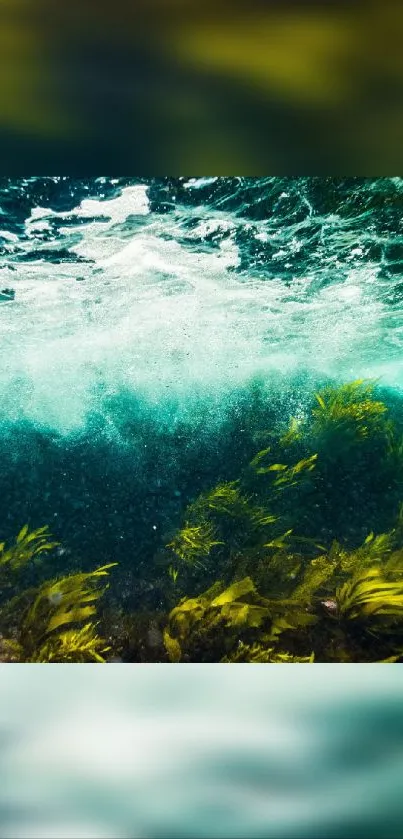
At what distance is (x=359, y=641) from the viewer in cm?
459

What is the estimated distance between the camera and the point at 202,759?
1974 millimetres

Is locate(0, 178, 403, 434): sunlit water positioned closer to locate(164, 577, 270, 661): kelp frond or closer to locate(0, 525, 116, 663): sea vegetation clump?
locate(0, 525, 116, 663): sea vegetation clump

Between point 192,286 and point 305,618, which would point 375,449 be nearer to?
point 305,618

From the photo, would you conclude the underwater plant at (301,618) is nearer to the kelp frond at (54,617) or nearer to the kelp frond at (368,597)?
the kelp frond at (368,597)

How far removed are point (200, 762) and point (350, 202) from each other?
535cm

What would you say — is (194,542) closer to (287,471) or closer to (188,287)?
(287,471)

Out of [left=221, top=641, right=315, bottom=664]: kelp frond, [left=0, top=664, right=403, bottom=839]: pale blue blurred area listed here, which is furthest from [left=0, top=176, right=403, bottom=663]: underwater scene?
[left=0, top=664, right=403, bottom=839]: pale blue blurred area

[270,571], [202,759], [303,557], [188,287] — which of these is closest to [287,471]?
[303,557]
